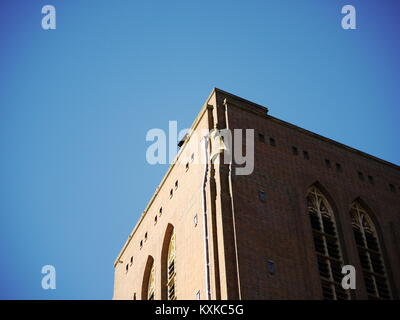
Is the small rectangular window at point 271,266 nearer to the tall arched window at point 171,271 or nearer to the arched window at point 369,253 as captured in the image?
the arched window at point 369,253

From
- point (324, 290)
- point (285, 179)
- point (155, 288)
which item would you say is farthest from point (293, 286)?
point (155, 288)

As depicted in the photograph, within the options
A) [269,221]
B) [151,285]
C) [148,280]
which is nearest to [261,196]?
[269,221]

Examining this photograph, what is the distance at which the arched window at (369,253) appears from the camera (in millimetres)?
44438

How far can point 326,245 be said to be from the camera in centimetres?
4434

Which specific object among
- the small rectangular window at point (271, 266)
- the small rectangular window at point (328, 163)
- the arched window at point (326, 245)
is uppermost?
the small rectangular window at point (328, 163)

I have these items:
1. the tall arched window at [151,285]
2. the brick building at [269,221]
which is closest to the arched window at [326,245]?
the brick building at [269,221]

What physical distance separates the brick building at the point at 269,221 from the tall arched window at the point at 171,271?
3.7 inches

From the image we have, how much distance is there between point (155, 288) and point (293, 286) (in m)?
9.69

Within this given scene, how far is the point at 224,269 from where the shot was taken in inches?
1561
